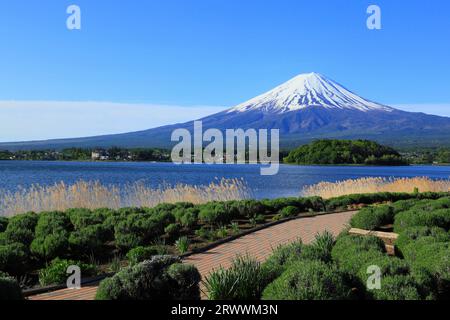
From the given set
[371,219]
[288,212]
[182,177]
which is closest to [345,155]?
[182,177]

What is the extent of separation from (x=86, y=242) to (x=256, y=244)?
3.00 m

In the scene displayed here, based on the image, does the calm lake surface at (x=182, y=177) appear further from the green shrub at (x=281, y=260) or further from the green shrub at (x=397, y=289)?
the green shrub at (x=397, y=289)

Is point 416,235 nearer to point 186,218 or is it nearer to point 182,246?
point 182,246

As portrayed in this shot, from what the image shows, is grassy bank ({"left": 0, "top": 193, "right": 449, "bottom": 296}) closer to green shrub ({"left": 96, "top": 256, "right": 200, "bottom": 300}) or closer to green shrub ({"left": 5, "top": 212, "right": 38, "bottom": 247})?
green shrub ({"left": 5, "top": 212, "right": 38, "bottom": 247})

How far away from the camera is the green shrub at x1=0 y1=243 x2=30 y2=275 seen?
23.5ft

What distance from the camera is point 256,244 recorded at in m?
9.61

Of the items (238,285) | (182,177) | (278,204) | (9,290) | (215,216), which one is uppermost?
(9,290)

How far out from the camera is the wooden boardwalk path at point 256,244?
19.8ft

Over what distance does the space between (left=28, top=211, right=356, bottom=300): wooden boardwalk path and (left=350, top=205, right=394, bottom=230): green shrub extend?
749 millimetres

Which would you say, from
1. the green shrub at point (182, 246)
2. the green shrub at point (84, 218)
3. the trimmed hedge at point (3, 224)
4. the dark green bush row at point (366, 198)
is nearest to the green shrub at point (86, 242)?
the green shrub at point (84, 218)

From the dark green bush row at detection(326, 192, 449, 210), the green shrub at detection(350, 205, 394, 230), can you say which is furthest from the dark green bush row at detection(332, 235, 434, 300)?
the dark green bush row at detection(326, 192, 449, 210)

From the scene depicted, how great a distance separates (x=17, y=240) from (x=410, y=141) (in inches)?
5788
